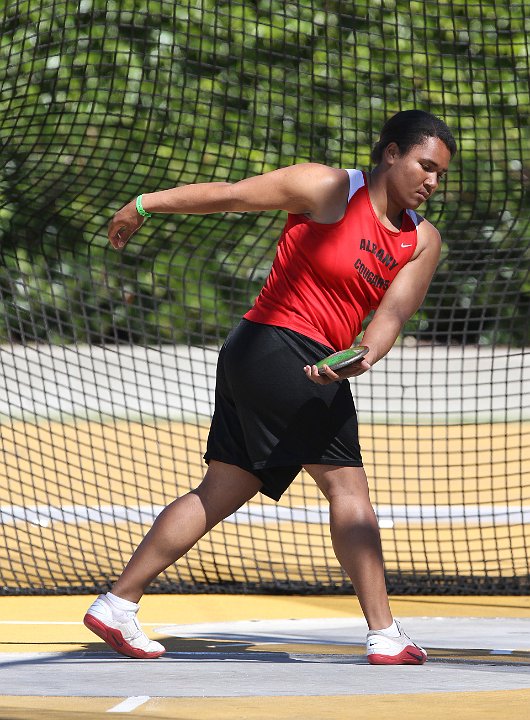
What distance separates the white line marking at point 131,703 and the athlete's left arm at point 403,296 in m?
1.11

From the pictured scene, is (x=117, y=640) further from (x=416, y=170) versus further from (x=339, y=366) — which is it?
(x=416, y=170)

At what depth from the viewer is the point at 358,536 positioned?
383 centimetres

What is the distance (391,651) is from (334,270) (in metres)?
1.09

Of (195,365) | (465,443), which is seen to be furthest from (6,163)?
(195,365)

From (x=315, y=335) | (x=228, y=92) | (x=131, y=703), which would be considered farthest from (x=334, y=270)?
(x=228, y=92)

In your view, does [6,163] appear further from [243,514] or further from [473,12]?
[473,12]

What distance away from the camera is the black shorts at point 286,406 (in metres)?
3.78

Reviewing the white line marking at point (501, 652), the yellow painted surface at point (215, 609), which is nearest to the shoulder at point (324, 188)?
the white line marking at point (501, 652)

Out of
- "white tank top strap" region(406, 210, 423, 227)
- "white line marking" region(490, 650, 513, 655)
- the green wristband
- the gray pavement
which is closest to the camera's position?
the gray pavement

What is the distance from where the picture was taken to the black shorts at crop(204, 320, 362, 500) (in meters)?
3.78

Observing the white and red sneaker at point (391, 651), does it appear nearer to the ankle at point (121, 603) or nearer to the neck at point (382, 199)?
the ankle at point (121, 603)

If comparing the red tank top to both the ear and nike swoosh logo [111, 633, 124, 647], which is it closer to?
the ear

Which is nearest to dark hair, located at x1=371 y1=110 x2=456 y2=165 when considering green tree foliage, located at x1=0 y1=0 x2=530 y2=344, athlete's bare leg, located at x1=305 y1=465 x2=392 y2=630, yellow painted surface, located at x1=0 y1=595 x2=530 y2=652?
athlete's bare leg, located at x1=305 y1=465 x2=392 y2=630

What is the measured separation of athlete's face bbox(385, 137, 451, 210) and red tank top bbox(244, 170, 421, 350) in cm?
9
